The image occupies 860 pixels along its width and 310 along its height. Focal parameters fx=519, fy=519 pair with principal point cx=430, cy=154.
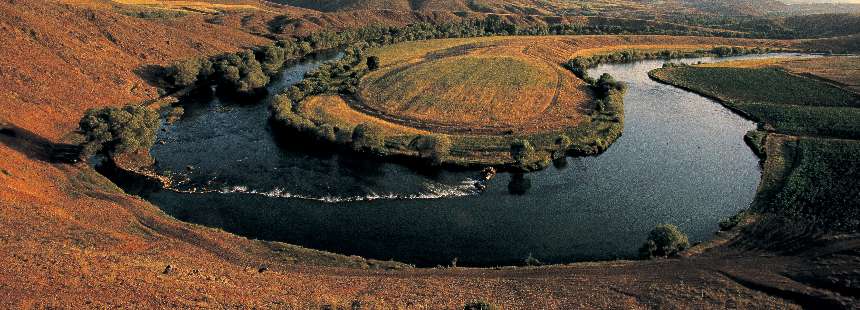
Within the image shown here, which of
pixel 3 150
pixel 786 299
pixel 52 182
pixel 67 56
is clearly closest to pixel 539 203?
pixel 786 299

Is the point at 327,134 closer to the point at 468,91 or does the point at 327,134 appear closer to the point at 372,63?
the point at 468,91

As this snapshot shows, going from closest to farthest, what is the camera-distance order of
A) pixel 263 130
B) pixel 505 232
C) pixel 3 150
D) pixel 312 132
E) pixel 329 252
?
pixel 329 252 < pixel 505 232 < pixel 3 150 < pixel 312 132 < pixel 263 130

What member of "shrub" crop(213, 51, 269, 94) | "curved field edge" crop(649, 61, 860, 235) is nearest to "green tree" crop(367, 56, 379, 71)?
"shrub" crop(213, 51, 269, 94)

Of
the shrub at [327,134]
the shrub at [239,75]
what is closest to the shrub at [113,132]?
the shrub at [327,134]

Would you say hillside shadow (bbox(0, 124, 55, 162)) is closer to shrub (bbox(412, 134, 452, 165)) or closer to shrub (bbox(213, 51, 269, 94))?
shrub (bbox(213, 51, 269, 94))

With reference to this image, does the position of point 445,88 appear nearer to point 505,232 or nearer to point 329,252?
point 505,232

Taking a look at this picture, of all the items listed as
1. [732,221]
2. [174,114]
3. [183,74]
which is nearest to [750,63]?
[732,221]
